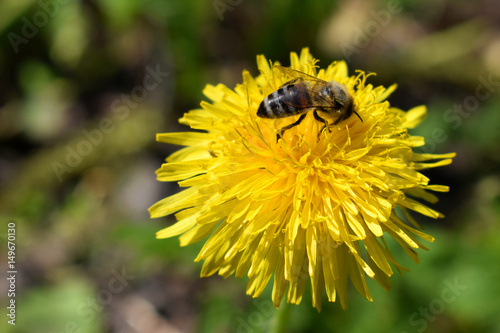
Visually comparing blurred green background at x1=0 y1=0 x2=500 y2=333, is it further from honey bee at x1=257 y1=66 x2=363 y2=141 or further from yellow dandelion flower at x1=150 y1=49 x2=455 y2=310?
honey bee at x1=257 y1=66 x2=363 y2=141

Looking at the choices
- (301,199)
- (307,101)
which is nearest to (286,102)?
(307,101)

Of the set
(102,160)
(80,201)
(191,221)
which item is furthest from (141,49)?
(191,221)

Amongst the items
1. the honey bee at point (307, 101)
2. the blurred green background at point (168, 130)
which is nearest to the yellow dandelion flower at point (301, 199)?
the honey bee at point (307, 101)

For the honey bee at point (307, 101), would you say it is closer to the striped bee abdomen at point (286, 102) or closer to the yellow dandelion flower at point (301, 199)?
the striped bee abdomen at point (286, 102)

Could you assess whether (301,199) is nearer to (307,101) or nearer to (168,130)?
(307,101)

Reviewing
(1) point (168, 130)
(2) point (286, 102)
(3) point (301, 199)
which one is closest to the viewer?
(3) point (301, 199)

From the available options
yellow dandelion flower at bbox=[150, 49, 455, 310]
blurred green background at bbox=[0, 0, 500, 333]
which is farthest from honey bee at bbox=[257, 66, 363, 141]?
blurred green background at bbox=[0, 0, 500, 333]
